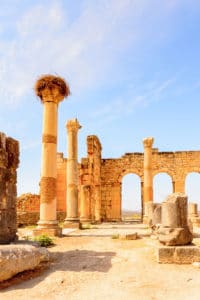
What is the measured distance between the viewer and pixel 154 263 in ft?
21.9

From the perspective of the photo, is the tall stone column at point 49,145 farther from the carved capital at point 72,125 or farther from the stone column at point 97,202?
the stone column at point 97,202

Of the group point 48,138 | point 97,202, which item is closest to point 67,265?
point 48,138

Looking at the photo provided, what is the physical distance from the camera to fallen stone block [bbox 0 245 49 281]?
16.7 feet

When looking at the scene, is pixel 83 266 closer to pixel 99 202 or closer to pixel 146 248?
pixel 146 248

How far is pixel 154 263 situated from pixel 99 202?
67.5 ft

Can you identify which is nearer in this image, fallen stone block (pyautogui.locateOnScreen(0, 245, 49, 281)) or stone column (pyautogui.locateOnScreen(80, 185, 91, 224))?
fallen stone block (pyautogui.locateOnScreen(0, 245, 49, 281))

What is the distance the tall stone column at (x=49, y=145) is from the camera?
12.0 meters

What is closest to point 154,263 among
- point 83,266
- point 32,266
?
point 83,266

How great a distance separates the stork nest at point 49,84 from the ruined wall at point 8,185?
5.30m

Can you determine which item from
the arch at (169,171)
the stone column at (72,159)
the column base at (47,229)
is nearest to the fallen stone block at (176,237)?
the column base at (47,229)

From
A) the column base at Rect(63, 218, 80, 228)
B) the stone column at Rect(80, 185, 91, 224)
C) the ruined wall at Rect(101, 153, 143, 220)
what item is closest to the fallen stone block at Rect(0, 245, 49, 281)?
the column base at Rect(63, 218, 80, 228)

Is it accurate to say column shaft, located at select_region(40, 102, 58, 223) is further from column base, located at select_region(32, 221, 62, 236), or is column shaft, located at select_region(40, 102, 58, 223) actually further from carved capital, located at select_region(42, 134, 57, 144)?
column base, located at select_region(32, 221, 62, 236)

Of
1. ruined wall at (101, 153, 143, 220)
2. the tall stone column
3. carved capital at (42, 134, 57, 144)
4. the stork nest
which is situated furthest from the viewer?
ruined wall at (101, 153, 143, 220)

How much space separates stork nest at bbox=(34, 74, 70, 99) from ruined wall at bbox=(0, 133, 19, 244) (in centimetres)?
530
